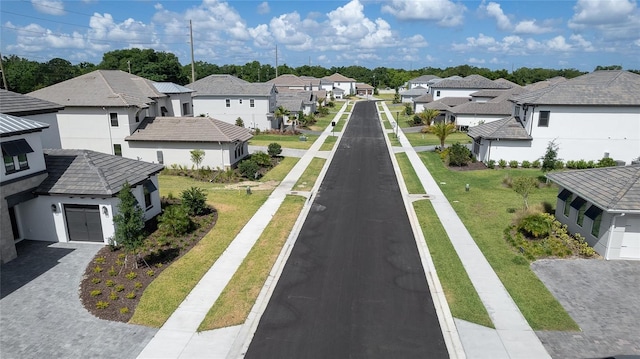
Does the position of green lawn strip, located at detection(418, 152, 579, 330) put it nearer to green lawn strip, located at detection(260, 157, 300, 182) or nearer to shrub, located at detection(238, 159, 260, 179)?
green lawn strip, located at detection(260, 157, 300, 182)

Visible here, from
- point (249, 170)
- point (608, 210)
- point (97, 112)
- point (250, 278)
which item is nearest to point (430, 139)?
point (249, 170)

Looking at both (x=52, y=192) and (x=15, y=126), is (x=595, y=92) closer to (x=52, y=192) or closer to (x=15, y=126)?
(x=52, y=192)

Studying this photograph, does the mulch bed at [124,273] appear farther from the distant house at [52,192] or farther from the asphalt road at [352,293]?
the asphalt road at [352,293]

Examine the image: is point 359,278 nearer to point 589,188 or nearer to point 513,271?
point 513,271

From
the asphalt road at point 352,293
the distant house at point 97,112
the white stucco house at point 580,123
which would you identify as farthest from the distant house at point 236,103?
the asphalt road at point 352,293

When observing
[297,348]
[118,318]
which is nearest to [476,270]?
[297,348]

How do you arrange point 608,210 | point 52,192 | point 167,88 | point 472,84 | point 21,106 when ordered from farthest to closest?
point 472,84, point 167,88, point 21,106, point 52,192, point 608,210

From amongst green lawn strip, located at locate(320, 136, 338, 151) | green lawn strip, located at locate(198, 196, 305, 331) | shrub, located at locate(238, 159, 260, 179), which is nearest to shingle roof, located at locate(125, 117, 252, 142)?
shrub, located at locate(238, 159, 260, 179)
